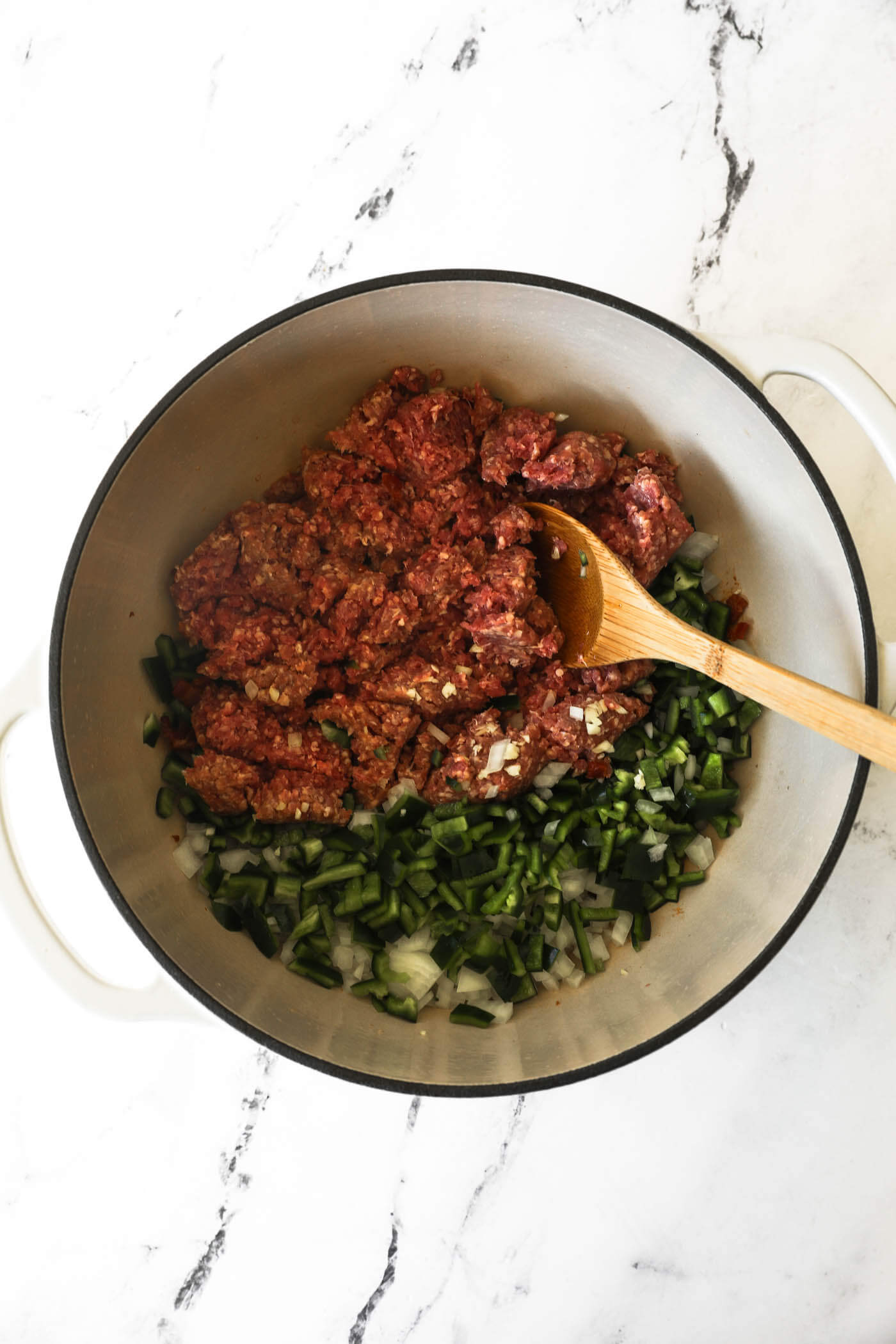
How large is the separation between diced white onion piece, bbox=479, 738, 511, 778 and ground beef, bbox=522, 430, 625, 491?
64 centimetres

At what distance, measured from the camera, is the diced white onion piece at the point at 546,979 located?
2143mm

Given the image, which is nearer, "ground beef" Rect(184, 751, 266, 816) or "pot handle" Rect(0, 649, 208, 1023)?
"pot handle" Rect(0, 649, 208, 1023)

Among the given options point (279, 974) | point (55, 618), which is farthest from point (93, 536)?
point (279, 974)

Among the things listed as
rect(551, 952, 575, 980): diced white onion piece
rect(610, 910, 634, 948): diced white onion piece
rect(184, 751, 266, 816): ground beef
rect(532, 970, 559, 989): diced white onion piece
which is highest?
rect(610, 910, 634, 948): diced white onion piece

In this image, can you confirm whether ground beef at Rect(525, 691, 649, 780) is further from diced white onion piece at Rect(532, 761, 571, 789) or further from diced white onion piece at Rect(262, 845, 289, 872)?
diced white onion piece at Rect(262, 845, 289, 872)

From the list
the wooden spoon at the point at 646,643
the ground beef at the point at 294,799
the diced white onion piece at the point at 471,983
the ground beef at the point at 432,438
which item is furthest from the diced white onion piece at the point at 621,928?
the ground beef at the point at 432,438

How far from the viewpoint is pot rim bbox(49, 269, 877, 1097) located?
1787mm

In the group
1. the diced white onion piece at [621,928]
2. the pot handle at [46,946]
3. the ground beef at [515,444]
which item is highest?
the ground beef at [515,444]

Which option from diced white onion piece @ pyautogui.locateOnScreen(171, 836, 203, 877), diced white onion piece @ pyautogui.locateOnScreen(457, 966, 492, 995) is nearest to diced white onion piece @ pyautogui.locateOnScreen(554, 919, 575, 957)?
diced white onion piece @ pyautogui.locateOnScreen(457, 966, 492, 995)

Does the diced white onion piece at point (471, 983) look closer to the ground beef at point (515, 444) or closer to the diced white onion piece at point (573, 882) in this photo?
the diced white onion piece at point (573, 882)

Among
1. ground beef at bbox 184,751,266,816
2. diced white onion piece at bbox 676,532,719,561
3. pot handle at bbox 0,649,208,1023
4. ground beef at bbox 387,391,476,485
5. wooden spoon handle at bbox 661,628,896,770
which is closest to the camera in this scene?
wooden spoon handle at bbox 661,628,896,770

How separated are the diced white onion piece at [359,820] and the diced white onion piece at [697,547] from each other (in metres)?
1.03

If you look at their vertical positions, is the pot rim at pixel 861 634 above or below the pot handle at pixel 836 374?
below

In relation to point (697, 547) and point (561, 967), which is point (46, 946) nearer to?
point (561, 967)
